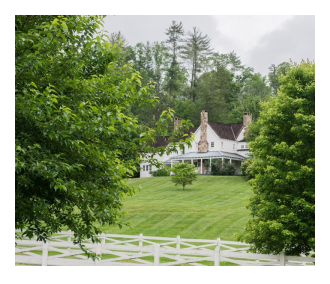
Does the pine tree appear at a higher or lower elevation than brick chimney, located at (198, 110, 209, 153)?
higher

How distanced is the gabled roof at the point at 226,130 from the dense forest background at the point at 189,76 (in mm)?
2166

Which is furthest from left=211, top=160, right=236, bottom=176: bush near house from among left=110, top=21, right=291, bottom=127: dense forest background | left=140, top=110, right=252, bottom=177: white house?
left=110, top=21, right=291, bottom=127: dense forest background

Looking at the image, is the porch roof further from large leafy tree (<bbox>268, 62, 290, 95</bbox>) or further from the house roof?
large leafy tree (<bbox>268, 62, 290, 95</bbox>)

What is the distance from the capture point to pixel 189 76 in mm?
48062

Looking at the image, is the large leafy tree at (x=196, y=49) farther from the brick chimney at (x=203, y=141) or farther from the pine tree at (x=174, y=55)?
the brick chimney at (x=203, y=141)

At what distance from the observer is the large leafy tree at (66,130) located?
604 centimetres

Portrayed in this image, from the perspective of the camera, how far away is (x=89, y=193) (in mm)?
6781

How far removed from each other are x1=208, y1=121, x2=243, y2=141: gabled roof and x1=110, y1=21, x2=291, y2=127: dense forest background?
2.17 metres

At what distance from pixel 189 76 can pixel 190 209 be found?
25.0m

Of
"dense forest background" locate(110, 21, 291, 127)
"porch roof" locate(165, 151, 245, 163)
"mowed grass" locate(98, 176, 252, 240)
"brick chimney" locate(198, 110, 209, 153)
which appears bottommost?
"mowed grass" locate(98, 176, 252, 240)

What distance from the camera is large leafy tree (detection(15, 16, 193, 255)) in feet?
19.8

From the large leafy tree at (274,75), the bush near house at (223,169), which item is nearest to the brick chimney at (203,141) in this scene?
the bush near house at (223,169)
